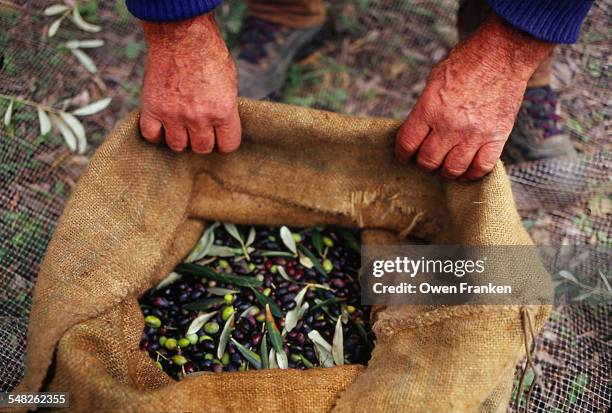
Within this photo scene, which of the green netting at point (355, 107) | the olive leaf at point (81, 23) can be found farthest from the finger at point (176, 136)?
the olive leaf at point (81, 23)

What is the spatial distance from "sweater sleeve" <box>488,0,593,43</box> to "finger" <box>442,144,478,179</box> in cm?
38

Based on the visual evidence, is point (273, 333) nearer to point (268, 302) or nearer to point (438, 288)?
point (268, 302)

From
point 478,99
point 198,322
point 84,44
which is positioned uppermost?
point 478,99

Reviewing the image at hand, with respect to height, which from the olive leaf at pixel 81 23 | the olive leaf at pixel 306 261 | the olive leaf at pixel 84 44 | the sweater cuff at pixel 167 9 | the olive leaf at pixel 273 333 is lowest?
the olive leaf at pixel 273 333

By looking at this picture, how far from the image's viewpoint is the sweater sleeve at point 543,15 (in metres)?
1.68

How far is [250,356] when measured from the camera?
1841 mm

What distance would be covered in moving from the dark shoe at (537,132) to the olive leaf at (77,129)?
74.9 inches

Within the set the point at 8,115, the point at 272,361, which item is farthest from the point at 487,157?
the point at 8,115

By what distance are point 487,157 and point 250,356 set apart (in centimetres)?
96

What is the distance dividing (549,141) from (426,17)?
1.09 meters

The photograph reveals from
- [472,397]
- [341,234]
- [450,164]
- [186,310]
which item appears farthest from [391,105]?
[472,397]

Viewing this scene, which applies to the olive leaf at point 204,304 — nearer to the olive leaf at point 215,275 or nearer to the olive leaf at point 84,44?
the olive leaf at point 215,275

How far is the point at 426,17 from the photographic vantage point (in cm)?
328

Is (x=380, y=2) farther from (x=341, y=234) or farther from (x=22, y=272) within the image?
(x=22, y=272)
